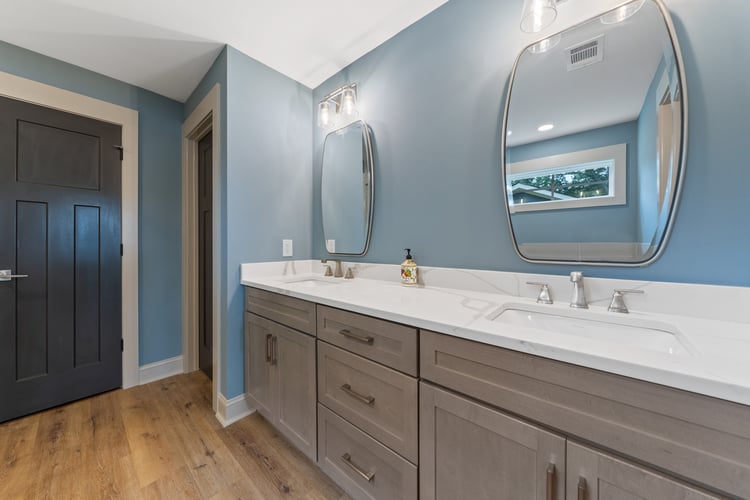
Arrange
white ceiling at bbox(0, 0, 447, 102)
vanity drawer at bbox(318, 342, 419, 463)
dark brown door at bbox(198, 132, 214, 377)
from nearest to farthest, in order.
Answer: vanity drawer at bbox(318, 342, 419, 463)
white ceiling at bbox(0, 0, 447, 102)
dark brown door at bbox(198, 132, 214, 377)

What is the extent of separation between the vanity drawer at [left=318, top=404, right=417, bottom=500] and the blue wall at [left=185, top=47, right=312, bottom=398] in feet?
2.96

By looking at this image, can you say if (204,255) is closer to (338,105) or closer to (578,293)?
(338,105)

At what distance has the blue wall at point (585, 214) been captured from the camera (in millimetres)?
951

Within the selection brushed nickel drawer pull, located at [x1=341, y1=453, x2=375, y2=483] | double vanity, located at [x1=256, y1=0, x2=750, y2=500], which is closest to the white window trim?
double vanity, located at [x1=256, y1=0, x2=750, y2=500]

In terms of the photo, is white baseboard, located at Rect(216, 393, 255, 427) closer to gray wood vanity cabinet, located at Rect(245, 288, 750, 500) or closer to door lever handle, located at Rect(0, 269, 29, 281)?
gray wood vanity cabinet, located at Rect(245, 288, 750, 500)

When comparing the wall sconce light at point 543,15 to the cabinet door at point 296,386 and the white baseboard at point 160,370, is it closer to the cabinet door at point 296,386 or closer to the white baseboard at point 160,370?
the cabinet door at point 296,386

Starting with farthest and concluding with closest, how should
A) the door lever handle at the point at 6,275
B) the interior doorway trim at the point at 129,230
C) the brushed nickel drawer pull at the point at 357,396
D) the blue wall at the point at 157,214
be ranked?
the blue wall at the point at 157,214 → the interior doorway trim at the point at 129,230 → the door lever handle at the point at 6,275 → the brushed nickel drawer pull at the point at 357,396

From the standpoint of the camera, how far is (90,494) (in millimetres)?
1191

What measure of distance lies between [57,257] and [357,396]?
232 cm

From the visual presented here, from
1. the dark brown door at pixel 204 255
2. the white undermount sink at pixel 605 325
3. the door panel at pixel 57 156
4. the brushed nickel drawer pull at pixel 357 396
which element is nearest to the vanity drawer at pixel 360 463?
the brushed nickel drawer pull at pixel 357 396

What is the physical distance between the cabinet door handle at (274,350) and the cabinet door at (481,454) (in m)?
0.91

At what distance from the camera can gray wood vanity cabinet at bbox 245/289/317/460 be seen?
1277 millimetres

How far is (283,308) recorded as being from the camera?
144 centimetres

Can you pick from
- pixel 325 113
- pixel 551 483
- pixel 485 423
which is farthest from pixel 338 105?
pixel 551 483
